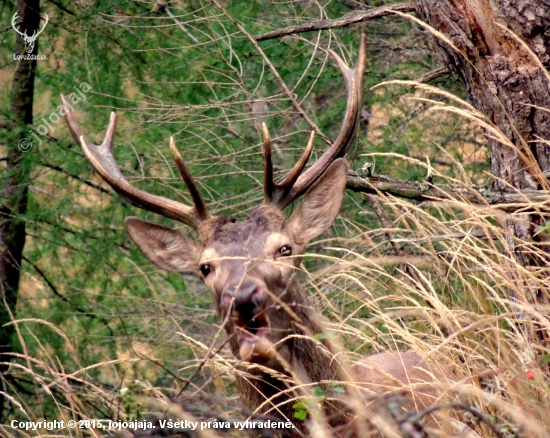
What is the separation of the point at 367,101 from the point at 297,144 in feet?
2.87

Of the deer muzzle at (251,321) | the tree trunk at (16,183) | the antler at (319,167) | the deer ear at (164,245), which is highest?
the antler at (319,167)

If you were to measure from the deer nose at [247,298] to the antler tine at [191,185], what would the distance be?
0.87 meters

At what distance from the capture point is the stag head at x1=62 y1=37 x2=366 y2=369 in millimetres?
4043

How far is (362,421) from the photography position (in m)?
2.79

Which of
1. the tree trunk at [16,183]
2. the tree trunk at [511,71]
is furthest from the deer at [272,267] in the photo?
the tree trunk at [16,183]

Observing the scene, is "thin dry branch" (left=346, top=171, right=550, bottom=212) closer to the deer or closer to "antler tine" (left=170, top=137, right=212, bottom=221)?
the deer

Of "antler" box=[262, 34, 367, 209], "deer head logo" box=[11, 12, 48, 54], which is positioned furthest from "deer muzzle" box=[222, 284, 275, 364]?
"deer head logo" box=[11, 12, 48, 54]

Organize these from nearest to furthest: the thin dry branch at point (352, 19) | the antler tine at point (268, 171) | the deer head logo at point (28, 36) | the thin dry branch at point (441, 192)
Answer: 1. the thin dry branch at point (441, 192)
2. the antler tine at point (268, 171)
3. the thin dry branch at point (352, 19)
4. the deer head logo at point (28, 36)

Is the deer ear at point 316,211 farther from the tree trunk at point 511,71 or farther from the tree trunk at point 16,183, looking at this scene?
the tree trunk at point 16,183

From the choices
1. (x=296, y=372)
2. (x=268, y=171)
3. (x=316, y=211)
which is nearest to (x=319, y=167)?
(x=316, y=211)

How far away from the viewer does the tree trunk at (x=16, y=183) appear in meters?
6.83

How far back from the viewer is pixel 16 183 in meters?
7.05

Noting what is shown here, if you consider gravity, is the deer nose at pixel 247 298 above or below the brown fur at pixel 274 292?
above

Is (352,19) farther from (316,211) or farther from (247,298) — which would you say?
(247,298)
